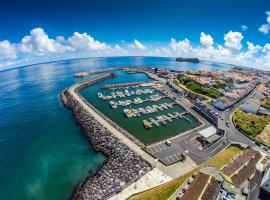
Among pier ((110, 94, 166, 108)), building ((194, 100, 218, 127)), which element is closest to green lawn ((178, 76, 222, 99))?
building ((194, 100, 218, 127))

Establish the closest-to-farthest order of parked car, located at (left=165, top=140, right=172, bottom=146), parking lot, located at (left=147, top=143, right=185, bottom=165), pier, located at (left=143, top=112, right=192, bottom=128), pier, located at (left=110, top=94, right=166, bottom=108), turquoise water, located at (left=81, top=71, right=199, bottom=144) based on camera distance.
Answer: parking lot, located at (left=147, top=143, right=185, bottom=165) < parked car, located at (left=165, top=140, right=172, bottom=146) < turquoise water, located at (left=81, top=71, right=199, bottom=144) < pier, located at (left=143, top=112, right=192, bottom=128) < pier, located at (left=110, top=94, right=166, bottom=108)

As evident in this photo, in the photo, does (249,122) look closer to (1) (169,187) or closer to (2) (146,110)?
(2) (146,110)

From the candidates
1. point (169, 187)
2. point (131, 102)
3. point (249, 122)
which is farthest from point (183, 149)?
point (131, 102)

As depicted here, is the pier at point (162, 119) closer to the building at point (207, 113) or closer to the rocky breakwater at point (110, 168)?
the building at point (207, 113)

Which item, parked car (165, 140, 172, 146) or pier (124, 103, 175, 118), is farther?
pier (124, 103, 175, 118)

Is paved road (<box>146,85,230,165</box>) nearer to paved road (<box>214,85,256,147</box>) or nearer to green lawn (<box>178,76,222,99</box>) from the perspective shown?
paved road (<box>214,85,256,147</box>)

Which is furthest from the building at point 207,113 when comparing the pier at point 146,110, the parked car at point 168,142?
the parked car at point 168,142
